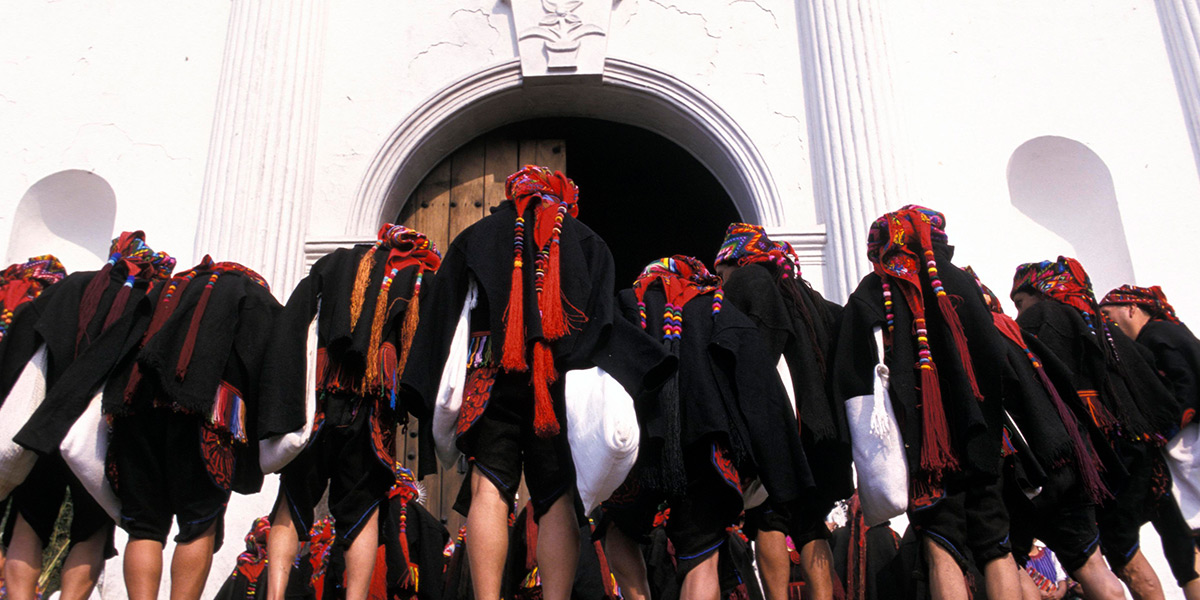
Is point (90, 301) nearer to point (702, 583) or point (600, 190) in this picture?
point (702, 583)

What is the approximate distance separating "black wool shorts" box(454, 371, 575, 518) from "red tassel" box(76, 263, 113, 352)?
1753 millimetres

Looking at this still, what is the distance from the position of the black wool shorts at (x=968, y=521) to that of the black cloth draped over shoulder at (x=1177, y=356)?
4.83ft

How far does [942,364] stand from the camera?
3.30 meters

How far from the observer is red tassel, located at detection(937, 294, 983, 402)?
3.19m

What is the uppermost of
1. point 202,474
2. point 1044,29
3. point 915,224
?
point 1044,29

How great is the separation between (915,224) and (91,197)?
5.41m

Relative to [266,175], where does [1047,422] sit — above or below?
below

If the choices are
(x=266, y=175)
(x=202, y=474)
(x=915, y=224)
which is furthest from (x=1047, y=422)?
(x=266, y=175)

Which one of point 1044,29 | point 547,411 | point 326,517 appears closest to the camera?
point 547,411

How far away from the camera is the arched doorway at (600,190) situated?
6180 millimetres

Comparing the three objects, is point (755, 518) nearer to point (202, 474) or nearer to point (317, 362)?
point (317, 362)

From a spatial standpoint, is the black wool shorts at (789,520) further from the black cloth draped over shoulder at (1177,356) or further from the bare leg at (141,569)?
the bare leg at (141,569)

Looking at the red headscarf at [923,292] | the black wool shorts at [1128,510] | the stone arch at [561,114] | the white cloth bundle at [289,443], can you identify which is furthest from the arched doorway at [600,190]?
the black wool shorts at [1128,510]

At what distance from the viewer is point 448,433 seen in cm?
300
